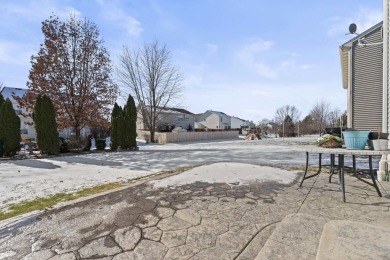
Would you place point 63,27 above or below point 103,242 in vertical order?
above

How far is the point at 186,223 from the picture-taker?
2.56m

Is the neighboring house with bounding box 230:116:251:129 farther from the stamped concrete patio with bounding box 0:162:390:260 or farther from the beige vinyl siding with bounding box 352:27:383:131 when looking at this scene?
the stamped concrete patio with bounding box 0:162:390:260

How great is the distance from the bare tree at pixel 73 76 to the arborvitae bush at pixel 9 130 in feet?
8.26

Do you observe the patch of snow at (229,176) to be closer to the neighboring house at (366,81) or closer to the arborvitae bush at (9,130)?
the neighboring house at (366,81)

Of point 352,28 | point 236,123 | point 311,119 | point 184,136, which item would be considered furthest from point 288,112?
point 352,28

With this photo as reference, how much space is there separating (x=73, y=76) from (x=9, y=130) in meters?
4.91

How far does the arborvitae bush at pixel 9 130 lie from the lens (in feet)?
32.9

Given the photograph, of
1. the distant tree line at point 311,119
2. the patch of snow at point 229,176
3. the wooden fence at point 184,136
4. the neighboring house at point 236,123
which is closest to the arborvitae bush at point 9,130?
the patch of snow at point 229,176

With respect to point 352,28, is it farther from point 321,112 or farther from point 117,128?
point 321,112

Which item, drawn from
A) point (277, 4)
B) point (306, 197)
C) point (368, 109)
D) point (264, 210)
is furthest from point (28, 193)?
point (368, 109)

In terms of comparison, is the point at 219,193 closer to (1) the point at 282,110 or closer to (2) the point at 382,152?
(2) the point at 382,152

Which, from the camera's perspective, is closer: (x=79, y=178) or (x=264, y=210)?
(x=264, y=210)

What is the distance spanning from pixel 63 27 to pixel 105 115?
5832 mm

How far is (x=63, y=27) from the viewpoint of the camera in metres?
13.5
